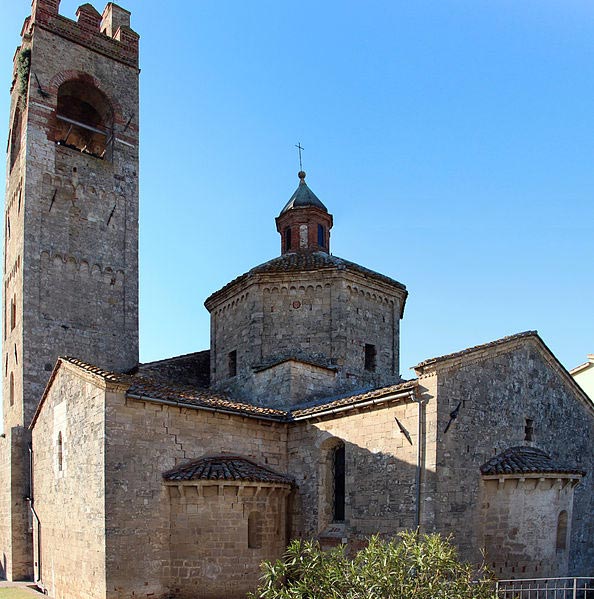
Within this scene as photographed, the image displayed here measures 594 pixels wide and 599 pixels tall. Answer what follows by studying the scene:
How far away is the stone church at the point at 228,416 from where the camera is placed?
37.2 feet

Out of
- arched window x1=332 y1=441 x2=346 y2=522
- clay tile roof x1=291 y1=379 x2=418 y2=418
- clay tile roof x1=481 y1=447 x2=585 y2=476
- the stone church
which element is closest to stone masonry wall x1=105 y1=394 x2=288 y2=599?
the stone church

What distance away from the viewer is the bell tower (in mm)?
17391

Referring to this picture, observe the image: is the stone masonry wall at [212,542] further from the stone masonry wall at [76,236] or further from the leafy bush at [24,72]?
the leafy bush at [24,72]

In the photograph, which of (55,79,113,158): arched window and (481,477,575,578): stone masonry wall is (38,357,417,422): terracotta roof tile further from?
(55,79,113,158): arched window

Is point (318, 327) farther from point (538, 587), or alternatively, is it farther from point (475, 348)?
point (538, 587)

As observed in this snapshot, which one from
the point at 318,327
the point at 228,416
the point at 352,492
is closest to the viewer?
the point at 352,492

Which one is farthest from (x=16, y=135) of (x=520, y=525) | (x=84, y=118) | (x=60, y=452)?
(x=520, y=525)

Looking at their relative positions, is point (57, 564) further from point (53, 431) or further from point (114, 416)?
point (114, 416)

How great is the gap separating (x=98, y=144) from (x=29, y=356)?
30.1 feet

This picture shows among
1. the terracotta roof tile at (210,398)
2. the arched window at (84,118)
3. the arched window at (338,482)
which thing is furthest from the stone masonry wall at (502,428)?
the arched window at (84,118)

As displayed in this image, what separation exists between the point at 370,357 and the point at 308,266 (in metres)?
3.33

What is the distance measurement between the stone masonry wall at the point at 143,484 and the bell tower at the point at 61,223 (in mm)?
6957

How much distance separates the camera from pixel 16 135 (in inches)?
815

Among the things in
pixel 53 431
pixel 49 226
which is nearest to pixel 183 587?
pixel 53 431
